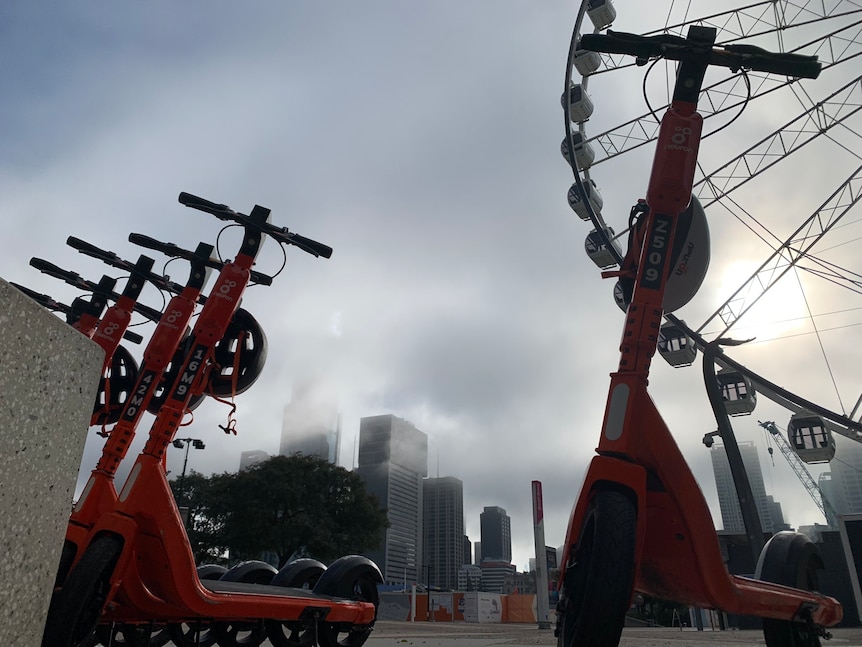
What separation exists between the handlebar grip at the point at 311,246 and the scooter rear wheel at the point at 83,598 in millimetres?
3597

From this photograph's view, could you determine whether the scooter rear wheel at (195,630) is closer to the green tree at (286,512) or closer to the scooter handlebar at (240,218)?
the scooter handlebar at (240,218)

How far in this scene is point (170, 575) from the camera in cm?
504

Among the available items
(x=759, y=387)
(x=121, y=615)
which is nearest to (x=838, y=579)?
(x=759, y=387)

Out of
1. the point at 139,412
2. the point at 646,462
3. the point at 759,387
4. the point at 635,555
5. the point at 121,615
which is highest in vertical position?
the point at 759,387

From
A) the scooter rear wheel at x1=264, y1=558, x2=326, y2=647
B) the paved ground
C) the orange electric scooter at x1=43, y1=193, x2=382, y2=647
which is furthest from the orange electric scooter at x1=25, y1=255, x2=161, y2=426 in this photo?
the paved ground

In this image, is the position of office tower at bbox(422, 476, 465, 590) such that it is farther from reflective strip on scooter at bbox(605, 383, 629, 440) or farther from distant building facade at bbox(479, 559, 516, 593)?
reflective strip on scooter at bbox(605, 383, 629, 440)

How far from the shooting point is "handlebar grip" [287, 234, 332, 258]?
283 inches

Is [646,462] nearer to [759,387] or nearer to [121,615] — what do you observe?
[121,615]

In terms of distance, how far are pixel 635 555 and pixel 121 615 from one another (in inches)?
169

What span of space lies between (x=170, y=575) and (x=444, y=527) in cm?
15189

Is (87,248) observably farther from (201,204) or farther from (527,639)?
(527,639)

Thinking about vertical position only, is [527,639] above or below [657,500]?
below

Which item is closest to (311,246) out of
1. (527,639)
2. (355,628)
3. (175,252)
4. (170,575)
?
(175,252)

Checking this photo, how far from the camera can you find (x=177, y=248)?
738cm
